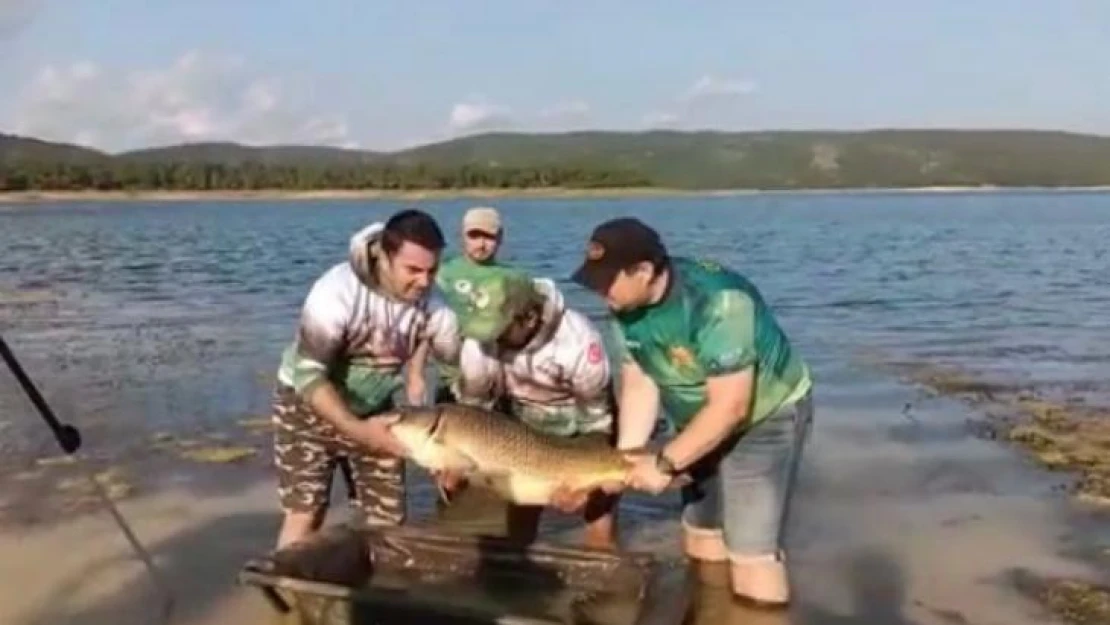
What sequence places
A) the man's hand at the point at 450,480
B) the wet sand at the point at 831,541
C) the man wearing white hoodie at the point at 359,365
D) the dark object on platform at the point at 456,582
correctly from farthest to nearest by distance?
the wet sand at the point at 831,541
the man's hand at the point at 450,480
the man wearing white hoodie at the point at 359,365
the dark object on platform at the point at 456,582

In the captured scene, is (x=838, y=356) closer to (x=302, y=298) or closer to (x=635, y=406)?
(x=635, y=406)

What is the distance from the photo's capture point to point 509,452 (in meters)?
6.25

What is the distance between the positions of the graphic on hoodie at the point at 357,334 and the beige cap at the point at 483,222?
1.14 m

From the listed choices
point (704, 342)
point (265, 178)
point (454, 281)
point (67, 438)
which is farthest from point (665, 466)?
point (265, 178)

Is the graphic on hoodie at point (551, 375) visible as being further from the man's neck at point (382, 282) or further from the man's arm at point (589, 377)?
the man's neck at point (382, 282)

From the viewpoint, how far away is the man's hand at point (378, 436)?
6465 mm

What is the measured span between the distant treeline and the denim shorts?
109835 mm

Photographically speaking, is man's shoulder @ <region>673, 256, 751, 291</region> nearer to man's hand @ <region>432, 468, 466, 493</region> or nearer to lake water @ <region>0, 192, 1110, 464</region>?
man's hand @ <region>432, 468, 466, 493</region>

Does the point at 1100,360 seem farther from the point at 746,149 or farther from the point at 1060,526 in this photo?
the point at 746,149

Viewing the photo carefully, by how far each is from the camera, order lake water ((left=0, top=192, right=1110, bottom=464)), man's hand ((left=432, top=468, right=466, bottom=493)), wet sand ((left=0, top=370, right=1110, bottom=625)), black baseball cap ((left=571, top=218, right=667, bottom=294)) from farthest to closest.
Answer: lake water ((left=0, top=192, right=1110, bottom=464)), wet sand ((left=0, top=370, right=1110, bottom=625)), man's hand ((left=432, top=468, right=466, bottom=493)), black baseball cap ((left=571, top=218, right=667, bottom=294))

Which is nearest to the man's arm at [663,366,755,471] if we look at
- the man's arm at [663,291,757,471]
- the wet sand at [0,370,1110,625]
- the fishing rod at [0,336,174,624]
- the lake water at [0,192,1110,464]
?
the man's arm at [663,291,757,471]

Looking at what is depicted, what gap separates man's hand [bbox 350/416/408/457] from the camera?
6.46 m

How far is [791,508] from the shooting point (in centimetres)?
1032

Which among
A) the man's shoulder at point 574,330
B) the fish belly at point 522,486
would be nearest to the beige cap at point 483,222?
the man's shoulder at point 574,330
